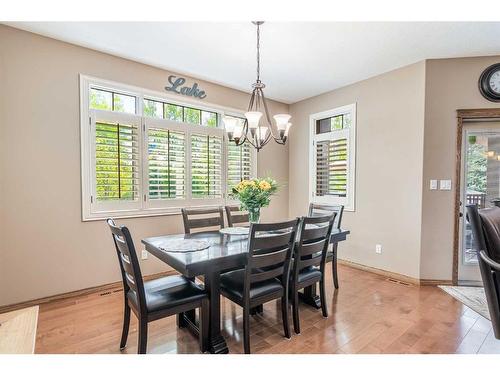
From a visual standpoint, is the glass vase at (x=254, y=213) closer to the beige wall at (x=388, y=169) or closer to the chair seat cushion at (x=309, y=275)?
the chair seat cushion at (x=309, y=275)

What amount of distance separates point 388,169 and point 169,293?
3.16m

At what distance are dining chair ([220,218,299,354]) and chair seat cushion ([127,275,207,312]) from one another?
0.27 metres

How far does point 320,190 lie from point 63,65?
3.89 m

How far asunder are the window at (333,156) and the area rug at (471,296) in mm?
1532

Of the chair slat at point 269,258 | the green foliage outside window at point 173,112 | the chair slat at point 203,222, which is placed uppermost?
the green foliage outside window at point 173,112

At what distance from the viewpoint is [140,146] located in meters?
3.28

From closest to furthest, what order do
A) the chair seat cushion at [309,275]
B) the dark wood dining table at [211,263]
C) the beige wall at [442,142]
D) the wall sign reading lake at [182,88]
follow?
the dark wood dining table at [211,263]
the chair seat cushion at [309,275]
the beige wall at [442,142]
the wall sign reading lake at [182,88]

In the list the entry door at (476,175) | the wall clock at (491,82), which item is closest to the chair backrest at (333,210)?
the entry door at (476,175)

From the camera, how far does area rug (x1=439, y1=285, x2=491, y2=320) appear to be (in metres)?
2.61

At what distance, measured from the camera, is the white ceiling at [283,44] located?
2.51 metres

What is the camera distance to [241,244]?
2.22 metres

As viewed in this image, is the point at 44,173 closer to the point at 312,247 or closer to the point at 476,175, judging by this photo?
the point at 312,247

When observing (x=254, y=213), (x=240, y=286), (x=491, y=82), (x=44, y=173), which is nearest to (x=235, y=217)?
(x=254, y=213)

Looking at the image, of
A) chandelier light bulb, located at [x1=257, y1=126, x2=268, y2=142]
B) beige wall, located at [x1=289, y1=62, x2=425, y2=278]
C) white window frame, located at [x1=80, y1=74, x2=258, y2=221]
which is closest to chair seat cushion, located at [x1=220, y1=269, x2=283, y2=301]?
chandelier light bulb, located at [x1=257, y1=126, x2=268, y2=142]
